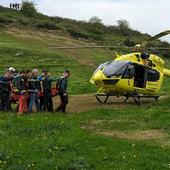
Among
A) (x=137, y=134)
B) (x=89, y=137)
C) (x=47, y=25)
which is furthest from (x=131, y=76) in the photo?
(x=47, y=25)

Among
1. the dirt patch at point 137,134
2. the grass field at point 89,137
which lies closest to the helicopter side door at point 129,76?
the grass field at point 89,137

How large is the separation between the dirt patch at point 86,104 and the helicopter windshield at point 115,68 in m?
1.48

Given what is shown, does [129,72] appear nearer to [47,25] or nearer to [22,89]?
[22,89]

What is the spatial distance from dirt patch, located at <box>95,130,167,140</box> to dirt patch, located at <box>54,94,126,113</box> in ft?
19.0

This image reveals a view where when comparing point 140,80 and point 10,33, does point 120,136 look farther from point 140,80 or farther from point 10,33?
point 10,33

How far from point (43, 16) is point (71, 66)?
3037 centimetres

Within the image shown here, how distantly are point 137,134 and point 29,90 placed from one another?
5922 millimetres

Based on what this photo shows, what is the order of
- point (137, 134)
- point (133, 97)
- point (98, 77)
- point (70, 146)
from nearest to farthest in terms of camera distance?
point (70, 146) → point (137, 134) → point (98, 77) → point (133, 97)

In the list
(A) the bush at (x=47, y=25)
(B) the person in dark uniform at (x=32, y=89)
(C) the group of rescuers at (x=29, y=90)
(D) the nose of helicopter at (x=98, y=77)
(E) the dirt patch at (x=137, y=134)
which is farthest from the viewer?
(A) the bush at (x=47, y=25)

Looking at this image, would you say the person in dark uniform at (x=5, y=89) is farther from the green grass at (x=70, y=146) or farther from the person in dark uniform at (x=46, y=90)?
the green grass at (x=70, y=146)

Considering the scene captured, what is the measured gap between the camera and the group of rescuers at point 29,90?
21578mm

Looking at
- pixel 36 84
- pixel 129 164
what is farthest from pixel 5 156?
pixel 36 84

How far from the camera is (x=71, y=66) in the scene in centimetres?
4691

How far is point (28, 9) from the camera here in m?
75.2
